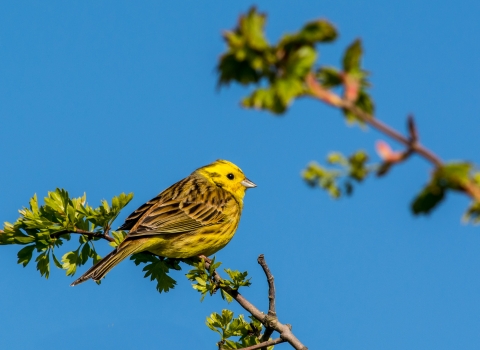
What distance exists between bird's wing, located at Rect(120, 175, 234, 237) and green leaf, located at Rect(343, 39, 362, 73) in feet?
16.8

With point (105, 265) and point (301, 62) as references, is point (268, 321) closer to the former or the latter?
point (105, 265)

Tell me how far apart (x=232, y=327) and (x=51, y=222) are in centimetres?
156

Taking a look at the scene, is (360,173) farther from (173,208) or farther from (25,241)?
A: (173,208)

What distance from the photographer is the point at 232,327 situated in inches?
184

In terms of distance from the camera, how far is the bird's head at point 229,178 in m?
8.55

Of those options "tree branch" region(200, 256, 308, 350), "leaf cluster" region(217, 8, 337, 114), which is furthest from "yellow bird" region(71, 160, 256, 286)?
"leaf cluster" region(217, 8, 337, 114)

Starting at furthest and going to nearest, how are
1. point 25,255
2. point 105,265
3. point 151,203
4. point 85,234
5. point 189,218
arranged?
point 151,203 < point 189,218 < point 105,265 < point 85,234 < point 25,255

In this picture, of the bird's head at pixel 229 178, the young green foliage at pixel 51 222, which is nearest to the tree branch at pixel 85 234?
the young green foliage at pixel 51 222

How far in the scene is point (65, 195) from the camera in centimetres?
510

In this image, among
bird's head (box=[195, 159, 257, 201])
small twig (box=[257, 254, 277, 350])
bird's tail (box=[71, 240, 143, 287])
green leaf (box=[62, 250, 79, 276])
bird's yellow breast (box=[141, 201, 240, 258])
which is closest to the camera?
small twig (box=[257, 254, 277, 350])

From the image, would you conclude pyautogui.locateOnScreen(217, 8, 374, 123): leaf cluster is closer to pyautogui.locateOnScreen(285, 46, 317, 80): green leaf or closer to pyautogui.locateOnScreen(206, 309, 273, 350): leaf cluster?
pyautogui.locateOnScreen(285, 46, 317, 80): green leaf

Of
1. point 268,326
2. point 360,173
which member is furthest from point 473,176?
point 268,326

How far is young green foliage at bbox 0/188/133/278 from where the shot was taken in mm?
5062

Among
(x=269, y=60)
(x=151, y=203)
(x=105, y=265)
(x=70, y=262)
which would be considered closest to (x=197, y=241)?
(x=151, y=203)
